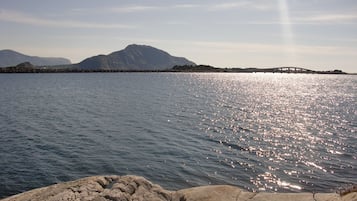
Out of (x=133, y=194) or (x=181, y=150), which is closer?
(x=133, y=194)

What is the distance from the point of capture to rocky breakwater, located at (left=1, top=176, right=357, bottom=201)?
14.8 m

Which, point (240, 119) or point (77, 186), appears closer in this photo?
point (77, 186)

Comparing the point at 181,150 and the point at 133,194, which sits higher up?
the point at 133,194

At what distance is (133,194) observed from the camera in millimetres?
15391

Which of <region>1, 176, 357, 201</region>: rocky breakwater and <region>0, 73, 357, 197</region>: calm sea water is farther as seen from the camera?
<region>0, 73, 357, 197</region>: calm sea water

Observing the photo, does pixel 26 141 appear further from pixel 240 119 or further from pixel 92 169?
pixel 240 119

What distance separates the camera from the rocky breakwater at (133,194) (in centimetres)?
1480

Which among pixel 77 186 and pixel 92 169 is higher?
pixel 77 186

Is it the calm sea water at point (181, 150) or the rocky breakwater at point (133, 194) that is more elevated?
the rocky breakwater at point (133, 194)

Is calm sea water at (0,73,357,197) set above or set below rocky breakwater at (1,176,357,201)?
below

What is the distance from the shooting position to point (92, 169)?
3039cm

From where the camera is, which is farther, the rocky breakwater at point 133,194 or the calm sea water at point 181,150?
the calm sea water at point 181,150

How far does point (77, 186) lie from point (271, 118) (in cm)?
5219

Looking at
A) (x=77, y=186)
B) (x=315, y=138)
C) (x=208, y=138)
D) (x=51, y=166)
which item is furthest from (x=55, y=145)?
(x=315, y=138)
